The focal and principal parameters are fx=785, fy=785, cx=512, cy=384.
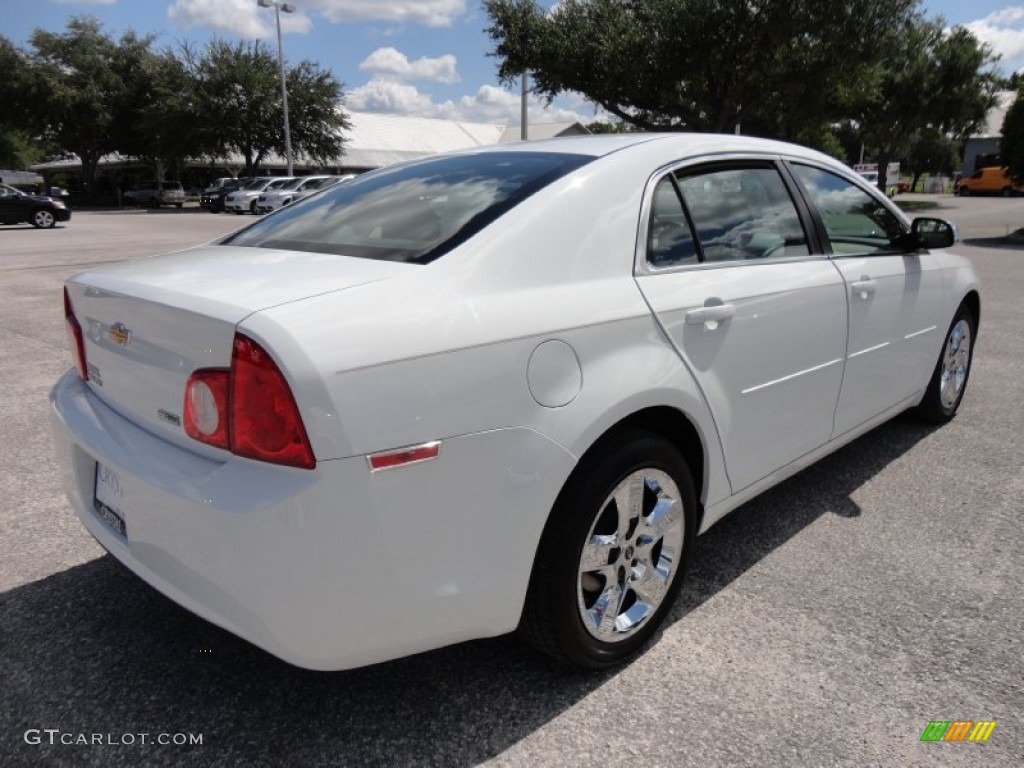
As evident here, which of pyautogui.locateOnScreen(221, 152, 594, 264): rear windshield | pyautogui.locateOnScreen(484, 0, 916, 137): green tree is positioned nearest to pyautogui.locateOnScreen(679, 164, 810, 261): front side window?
pyautogui.locateOnScreen(221, 152, 594, 264): rear windshield

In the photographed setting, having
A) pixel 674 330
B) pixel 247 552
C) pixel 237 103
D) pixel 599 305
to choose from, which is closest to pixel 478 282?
pixel 599 305

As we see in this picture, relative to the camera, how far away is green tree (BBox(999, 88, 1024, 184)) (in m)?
18.9

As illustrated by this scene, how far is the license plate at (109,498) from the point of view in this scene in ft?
7.11

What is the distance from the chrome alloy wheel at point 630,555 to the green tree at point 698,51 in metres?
25.6

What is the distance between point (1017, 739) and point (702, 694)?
0.85 m

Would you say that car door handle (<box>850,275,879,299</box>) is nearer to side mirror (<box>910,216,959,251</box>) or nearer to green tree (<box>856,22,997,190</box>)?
side mirror (<box>910,216,959,251</box>)

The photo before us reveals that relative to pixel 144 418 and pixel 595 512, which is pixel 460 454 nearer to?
pixel 595 512

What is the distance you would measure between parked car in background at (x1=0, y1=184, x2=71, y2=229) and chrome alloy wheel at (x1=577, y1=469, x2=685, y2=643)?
29.1 metres

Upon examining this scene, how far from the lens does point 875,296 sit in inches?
136

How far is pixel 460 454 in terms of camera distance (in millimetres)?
1883

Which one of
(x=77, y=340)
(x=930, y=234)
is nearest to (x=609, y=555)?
(x=77, y=340)

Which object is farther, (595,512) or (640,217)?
(640,217)

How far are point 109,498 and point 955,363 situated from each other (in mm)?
4568

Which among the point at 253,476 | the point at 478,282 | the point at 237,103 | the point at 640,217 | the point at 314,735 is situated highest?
the point at 237,103
